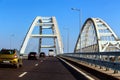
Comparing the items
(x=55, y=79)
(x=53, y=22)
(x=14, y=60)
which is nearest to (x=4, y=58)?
(x=14, y=60)

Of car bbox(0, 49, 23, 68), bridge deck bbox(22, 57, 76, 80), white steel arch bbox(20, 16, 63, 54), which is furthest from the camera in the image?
white steel arch bbox(20, 16, 63, 54)

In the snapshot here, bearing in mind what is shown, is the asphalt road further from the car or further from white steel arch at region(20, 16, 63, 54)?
white steel arch at region(20, 16, 63, 54)

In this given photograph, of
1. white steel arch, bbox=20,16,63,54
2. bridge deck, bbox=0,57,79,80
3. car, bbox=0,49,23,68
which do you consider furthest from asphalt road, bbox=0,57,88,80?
white steel arch, bbox=20,16,63,54

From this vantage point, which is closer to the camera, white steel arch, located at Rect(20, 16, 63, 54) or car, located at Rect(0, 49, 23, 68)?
car, located at Rect(0, 49, 23, 68)

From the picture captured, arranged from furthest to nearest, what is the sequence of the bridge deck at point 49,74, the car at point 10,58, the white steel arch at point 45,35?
the white steel arch at point 45,35 < the car at point 10,58 < the bridge deck at point 49,74

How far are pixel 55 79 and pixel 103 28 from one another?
7339 cm

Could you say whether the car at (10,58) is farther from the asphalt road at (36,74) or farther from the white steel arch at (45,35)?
the white steel arch at (45,35)

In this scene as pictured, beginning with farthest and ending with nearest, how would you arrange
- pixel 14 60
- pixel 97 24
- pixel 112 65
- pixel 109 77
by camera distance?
pixel 97 24, pixel 14 60, pixel 112 65, pixel 109 77

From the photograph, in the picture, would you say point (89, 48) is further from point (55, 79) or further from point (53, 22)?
point (55, 79)

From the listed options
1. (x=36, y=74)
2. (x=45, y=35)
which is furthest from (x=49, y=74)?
(x=45, y=35)

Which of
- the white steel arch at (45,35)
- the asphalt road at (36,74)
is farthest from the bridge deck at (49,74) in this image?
the white steel arch at (45,35)

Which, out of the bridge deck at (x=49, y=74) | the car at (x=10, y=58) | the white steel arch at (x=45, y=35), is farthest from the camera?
the white steel arch at (x=45, y=35)

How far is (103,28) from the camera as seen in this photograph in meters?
89.7

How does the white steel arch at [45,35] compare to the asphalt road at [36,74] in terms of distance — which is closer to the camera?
the asphalt road at [36,74]
